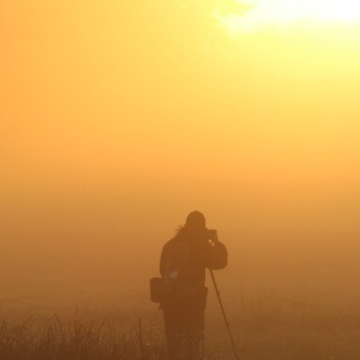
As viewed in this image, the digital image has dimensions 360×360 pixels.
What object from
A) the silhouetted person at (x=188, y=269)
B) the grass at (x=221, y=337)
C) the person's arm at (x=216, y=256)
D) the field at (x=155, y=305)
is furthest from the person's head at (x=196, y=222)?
the field at (x=155, y=305)

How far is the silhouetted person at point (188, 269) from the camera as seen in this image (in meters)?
11.6

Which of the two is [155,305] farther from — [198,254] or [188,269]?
[188,269]

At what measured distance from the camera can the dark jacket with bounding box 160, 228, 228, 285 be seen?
1164 centimetres

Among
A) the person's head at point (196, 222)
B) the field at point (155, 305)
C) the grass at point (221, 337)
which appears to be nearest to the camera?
the grass at point (221, 337)

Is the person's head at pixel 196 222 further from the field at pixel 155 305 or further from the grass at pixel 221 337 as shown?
Result: the field at pixel 155 305

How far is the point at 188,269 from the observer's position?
11.6 m

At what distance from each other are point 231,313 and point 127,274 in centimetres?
1806

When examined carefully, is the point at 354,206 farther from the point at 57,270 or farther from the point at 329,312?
the point at 329,312

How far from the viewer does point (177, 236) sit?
38.6 feet

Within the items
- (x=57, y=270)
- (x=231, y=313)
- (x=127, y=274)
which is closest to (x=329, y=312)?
(x=231, y=313)

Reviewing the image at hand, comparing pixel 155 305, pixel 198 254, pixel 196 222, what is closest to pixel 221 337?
pixel 198 254

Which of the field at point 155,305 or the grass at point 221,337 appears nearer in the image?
the grass at point 221,337

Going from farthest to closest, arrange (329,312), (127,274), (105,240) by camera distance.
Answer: (105,240)
(127,274)
(329,312)

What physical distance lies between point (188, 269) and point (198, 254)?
24cm
